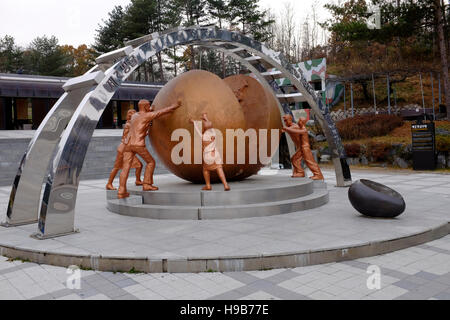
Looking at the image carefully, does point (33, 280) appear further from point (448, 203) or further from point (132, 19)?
point (132, 19)

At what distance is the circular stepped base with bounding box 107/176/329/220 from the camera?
789 centimetres

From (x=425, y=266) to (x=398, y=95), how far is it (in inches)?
1223

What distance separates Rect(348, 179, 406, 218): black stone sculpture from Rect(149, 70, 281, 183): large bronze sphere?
2.81m

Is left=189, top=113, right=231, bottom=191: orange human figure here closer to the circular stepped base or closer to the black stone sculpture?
the circular stepped base

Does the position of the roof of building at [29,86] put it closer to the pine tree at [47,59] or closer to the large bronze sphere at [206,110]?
the pine tree at [47,59]

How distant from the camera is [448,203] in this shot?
363 inches

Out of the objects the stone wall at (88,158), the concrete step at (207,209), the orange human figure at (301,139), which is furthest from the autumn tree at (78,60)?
the concrete step at (207,209)

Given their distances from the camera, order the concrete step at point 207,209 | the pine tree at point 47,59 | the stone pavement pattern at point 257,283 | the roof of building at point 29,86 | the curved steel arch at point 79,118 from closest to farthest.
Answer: the stone pavement pattern at point 257,283 → the curved steel arch at point 79,118 → the concrete step at point 207,209 → the roof of building at point 29,86 → the pine tree at point 47,59

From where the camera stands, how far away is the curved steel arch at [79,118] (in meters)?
6.78

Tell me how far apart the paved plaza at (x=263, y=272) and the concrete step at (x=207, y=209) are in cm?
24

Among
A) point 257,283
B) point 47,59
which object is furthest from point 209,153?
point 47,59

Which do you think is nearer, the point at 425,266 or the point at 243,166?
the point at 425,266
